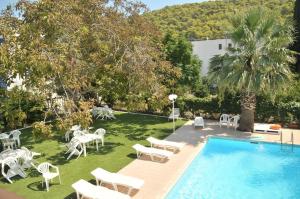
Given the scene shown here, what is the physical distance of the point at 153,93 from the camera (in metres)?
18.0

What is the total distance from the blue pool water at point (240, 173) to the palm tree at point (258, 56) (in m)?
3.42

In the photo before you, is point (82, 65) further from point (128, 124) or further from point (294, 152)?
point (294, 152)

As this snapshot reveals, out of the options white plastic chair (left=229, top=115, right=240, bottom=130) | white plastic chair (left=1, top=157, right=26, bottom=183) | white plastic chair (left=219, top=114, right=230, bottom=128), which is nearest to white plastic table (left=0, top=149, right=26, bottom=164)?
white plastic chair (left=1, top=157, right=26, bottom=183)

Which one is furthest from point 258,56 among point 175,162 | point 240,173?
point 175,162

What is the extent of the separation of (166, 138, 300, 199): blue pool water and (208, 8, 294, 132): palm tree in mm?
3422

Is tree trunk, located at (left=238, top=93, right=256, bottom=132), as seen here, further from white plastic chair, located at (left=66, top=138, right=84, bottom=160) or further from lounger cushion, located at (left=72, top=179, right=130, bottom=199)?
lounger cushion, located at (left=72, top=179, right=130, bottom=199)

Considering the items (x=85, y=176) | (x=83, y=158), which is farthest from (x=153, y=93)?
(x=85, y=176)

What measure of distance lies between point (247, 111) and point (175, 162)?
706 cm

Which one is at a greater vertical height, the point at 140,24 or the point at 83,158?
the point at 140,24

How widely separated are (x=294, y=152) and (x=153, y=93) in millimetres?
8252

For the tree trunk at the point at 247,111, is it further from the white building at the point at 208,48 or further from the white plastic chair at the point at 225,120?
the white building at the point at 208,48

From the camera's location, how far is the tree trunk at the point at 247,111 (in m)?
18.6

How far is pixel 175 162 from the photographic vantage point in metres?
13.9

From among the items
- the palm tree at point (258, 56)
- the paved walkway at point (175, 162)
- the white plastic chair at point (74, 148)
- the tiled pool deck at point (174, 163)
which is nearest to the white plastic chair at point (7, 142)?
the white plastic chair at point (74, 148)
